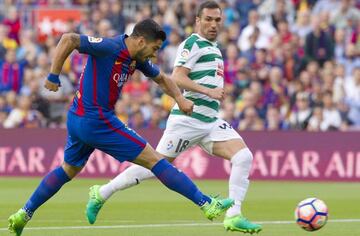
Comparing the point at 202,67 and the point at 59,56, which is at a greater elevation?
the point at 59,56

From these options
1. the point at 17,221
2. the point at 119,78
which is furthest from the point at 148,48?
the point at 17,221

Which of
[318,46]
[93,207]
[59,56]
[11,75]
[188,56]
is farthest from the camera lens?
[11,75]

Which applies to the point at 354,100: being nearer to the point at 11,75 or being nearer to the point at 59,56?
the point at 11,75

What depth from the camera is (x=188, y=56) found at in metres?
13.1

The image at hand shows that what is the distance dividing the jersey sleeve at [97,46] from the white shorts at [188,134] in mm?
2127

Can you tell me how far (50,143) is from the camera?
2330cm

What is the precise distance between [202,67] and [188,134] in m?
0.79

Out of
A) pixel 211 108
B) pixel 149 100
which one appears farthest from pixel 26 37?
pixel 211 108

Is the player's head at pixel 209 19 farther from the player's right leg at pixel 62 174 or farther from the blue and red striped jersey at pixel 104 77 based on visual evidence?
the player's right leg at pixel 62 174

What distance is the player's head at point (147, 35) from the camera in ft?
37.6

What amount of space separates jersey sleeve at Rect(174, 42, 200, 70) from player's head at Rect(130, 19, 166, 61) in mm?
1562

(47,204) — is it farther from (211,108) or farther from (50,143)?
(50,143)

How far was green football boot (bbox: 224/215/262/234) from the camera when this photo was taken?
12106mm

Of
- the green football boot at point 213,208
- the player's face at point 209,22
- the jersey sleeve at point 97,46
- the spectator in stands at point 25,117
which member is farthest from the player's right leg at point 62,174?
the spectator in stands at point 25,117
